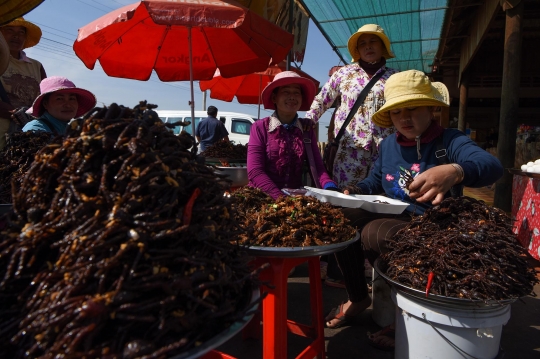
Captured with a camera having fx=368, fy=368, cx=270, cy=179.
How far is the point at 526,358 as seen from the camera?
2.54 m

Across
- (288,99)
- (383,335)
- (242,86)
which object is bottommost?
(383,335)

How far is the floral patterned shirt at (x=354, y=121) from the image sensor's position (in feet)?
11.9

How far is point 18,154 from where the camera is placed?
7.14 feet

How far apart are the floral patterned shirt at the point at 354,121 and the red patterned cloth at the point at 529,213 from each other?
4.75 ft

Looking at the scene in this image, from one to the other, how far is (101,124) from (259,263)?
1213mm

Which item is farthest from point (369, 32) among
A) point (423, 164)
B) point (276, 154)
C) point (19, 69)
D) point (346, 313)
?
point (19, 69)

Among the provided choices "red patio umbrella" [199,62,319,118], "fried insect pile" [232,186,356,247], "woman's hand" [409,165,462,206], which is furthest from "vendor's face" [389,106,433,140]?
"red patio umbrella" [199,62,319,118]

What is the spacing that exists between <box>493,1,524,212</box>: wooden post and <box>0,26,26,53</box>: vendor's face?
237 inches

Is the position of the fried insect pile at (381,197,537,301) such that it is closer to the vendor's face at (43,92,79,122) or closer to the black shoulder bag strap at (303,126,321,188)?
the black shoulder bag strap at (303,126,321,188)

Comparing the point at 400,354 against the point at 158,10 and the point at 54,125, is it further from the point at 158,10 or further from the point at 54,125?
A: the point at 158,10

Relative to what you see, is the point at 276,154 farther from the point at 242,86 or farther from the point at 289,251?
the point at 242,86

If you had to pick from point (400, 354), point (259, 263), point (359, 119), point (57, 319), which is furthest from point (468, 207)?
point (57, 319)

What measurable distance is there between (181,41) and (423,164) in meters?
4.00

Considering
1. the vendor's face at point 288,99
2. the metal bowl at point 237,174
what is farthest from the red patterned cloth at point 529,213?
the metal bowl at point 237,174
